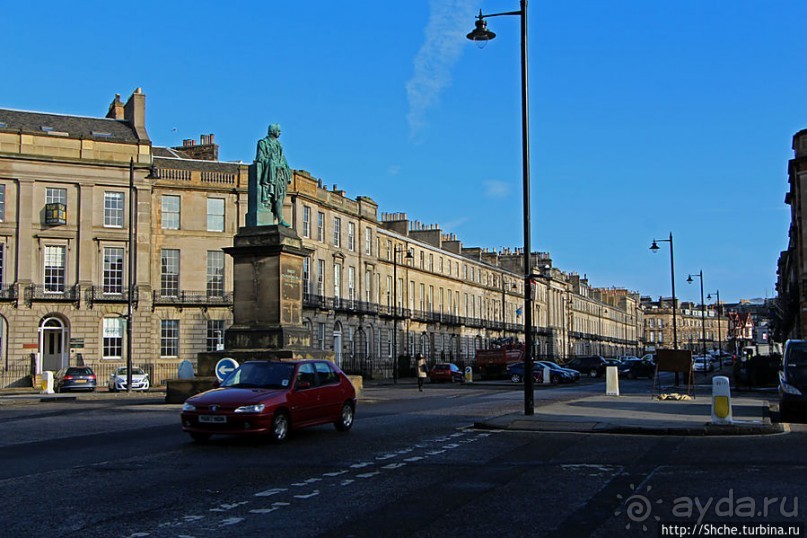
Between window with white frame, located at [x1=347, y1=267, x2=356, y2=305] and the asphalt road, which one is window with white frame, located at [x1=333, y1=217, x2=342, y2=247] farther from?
the asphalt road

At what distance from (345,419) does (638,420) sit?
6.20 metres

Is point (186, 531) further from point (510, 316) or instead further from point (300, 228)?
point (510, 316)

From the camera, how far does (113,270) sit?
52094mm

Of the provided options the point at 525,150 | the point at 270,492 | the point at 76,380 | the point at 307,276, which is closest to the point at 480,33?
the point at 525,150

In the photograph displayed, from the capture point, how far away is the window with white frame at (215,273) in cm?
5491

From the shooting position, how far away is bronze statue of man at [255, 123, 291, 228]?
85.6 ft

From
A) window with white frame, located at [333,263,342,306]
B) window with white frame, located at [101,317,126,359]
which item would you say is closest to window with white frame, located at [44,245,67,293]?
window with white frame, located at [101,317,126,359]

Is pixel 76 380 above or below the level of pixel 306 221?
below

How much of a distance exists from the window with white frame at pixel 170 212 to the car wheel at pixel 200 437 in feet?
137

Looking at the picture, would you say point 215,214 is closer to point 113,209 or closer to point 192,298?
point 192,298

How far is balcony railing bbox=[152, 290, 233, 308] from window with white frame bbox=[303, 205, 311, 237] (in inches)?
287

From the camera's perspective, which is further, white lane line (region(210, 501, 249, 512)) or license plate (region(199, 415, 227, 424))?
license plate (region(199, 415, 227, 424))

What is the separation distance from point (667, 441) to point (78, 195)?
45.4 meters

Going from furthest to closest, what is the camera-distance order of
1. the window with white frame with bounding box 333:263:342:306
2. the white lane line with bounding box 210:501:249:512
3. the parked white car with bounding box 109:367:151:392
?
the window with white frame with bounding box 333:263:342:306 < the parked white car with bounding box 109:367:151:392 < the white lane line with bounding box 210:501:249:512
